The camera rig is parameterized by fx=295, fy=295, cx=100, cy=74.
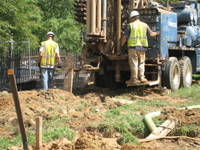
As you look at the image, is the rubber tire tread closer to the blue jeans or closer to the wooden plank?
the wooden plank

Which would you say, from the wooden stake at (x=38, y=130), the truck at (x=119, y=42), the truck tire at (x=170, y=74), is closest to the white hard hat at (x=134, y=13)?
the truck at (x=119, y=42)

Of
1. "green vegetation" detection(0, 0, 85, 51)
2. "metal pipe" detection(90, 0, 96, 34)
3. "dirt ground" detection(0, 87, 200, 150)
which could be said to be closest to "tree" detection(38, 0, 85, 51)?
"green vegetation" detection(0, 0, 85, 51)

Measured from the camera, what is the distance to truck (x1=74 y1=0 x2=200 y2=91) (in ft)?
30.0

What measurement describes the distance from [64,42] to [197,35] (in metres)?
12.7

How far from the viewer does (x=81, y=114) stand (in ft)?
22.0

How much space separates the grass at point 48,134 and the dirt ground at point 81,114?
137mm

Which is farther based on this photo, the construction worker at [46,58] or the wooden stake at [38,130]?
the construction worker at [46,58]

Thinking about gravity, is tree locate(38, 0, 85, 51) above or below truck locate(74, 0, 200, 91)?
above

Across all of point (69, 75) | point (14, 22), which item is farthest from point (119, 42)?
point (14, 22)

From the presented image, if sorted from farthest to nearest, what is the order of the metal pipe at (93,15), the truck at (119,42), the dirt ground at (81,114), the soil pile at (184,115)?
the truck at (119,42)
the metal pipe at (93,15)
the soil pile at (184,115)
the dirt ground at (81,114)

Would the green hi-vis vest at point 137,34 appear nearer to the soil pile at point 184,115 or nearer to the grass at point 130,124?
the grass at point 130,124

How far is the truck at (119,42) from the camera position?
914 cm

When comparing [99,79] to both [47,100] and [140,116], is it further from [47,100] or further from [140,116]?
[140,116]

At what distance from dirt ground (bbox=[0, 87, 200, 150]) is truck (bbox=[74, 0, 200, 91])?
850 mm
